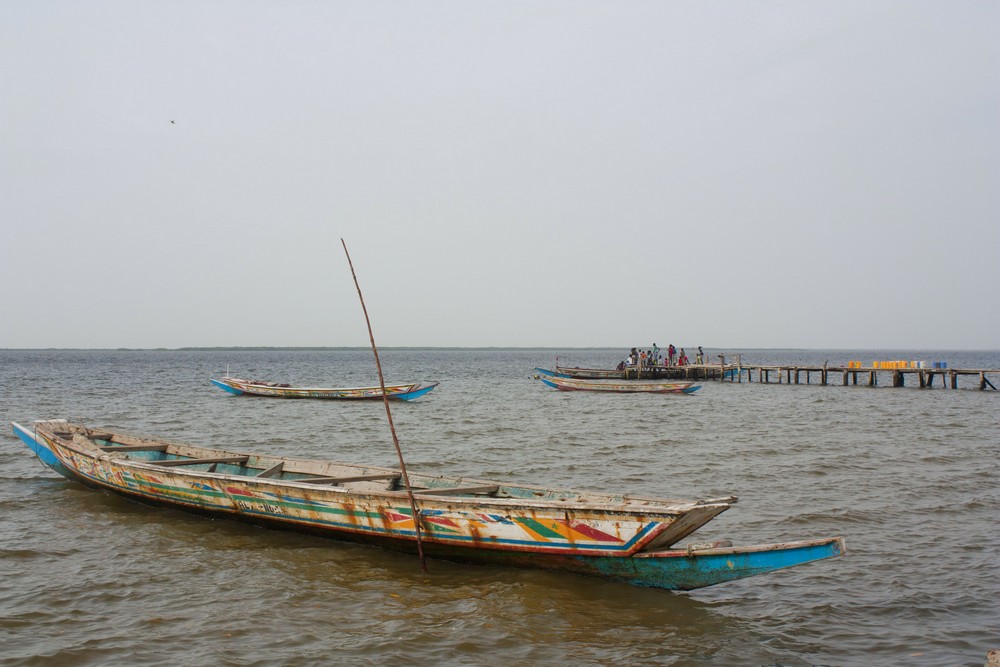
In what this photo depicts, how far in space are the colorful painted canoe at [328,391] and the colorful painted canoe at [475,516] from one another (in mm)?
21500

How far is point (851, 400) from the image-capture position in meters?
32.9

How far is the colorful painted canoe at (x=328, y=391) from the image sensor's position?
110ft

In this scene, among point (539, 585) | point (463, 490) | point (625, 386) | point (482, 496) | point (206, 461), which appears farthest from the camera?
point (625, 386)

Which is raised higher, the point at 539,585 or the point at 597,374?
the point at 597,374

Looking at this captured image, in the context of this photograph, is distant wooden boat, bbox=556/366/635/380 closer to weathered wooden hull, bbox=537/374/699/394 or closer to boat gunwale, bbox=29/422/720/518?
weathered wooden hull, bbox=537/374/699/394

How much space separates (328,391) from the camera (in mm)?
34250

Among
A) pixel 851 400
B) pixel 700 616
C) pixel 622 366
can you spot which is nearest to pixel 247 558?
pixel 700 616

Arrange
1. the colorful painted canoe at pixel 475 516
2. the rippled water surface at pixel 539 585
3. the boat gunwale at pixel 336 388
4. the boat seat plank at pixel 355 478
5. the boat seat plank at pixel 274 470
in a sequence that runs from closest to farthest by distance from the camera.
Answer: the rippled water surface at pixel 539 585
the colorful painted canoe at pixel 475 516
the boat seat plank at pixel 355 478
the boat seat plank at pixel 274 470
the boat gunwale at pixel 336 388

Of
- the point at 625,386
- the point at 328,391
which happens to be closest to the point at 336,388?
the point at 328,391

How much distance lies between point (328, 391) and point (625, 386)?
52.9 feet

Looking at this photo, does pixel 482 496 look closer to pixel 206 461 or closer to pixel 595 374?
pixel 206 461

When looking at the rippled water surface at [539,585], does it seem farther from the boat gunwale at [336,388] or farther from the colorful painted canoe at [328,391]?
the colorful painted canoe at [328,391]

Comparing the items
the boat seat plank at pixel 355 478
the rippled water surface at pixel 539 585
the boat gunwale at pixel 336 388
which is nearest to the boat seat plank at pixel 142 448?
the rippled water surface at pixel 539 585

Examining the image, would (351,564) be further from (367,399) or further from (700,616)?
(367,399)
